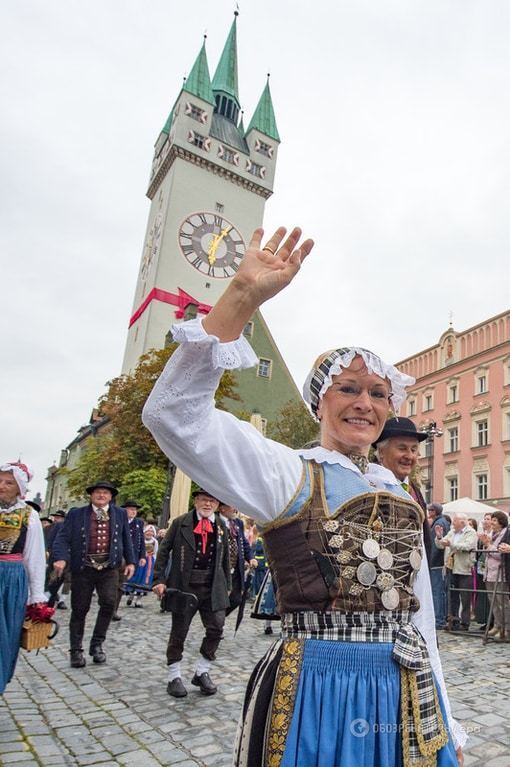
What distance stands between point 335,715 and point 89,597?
575cm

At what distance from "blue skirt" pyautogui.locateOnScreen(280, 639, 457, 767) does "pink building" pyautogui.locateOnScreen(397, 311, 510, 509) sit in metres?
28.1

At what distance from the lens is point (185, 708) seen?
16.0 ft

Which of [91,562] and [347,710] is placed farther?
[91,562]

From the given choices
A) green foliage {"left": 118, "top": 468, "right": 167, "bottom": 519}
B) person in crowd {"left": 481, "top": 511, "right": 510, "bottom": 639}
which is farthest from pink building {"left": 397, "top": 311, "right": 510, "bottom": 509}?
person in crowd {"left": 481, "top": 511, "right": 510, "bottom": 639}

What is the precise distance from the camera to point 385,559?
1.82m

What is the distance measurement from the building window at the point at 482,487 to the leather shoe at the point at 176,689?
1119 inches

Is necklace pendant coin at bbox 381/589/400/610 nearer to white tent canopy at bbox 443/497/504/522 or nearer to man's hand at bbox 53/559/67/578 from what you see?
man's hand at bbox 53/559/67/578

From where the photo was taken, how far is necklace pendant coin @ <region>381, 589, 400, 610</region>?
5.91 feet

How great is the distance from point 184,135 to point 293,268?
158ft

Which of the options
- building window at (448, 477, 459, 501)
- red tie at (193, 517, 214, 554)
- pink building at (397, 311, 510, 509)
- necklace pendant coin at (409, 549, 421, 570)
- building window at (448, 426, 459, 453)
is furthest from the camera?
building window at (448, 426, 459, 453)

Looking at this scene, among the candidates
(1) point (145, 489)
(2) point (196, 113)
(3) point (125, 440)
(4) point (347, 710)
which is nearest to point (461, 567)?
(4) point (347, 710)

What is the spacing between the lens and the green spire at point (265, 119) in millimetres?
52125

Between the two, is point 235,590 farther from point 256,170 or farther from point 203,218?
point 256,170

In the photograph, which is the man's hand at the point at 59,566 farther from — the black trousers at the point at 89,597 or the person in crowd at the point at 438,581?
the person in crowd at the point at 438,581
